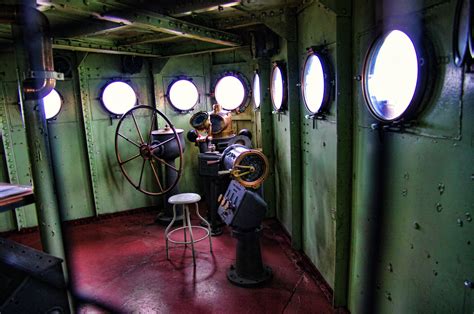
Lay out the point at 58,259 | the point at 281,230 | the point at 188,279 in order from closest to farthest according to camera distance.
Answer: the point at 58,259, the point at 188,279, the point at 281,230

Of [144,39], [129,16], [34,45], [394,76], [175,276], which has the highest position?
[144,39]

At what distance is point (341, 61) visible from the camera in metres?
2.13

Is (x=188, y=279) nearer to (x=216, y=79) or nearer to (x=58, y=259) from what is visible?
(x=58, y=259)

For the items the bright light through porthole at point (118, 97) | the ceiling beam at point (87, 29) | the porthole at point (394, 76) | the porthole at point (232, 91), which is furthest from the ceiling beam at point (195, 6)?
the bright light through porthole at point (118, 97)

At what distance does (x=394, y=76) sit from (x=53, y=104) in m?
4.11

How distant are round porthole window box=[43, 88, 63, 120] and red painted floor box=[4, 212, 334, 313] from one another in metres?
1.55

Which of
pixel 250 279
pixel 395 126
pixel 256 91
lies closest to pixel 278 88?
pixel 256 91

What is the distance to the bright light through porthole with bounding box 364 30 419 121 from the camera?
1.54 m

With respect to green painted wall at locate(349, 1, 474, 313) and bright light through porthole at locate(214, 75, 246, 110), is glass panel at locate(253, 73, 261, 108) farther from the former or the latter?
green painted wall at locate(349, 1, 474, 313)

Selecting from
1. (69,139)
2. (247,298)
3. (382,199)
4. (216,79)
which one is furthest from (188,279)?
(216,79)

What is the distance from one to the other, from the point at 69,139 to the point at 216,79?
7.23 ft

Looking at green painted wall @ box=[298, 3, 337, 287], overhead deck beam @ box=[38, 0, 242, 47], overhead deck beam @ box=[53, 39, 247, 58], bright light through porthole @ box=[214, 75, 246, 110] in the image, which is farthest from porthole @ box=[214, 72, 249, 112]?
green painted wall @ box=[298, 3, 337, 287]

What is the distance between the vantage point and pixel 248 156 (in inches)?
113

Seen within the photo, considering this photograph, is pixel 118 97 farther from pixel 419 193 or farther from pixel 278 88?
pixel 419 193
